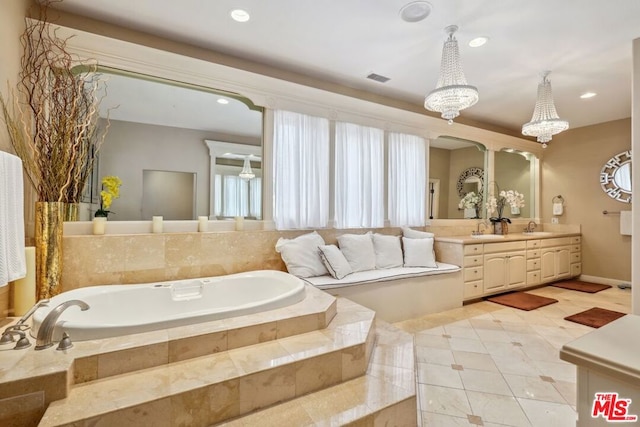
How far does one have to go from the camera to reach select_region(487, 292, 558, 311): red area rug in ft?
12.3

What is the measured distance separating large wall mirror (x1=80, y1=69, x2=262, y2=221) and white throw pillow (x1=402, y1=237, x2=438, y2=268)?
6.28 feet

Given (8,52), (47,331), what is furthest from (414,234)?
(8,52)

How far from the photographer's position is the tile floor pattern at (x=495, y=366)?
178 centimetres

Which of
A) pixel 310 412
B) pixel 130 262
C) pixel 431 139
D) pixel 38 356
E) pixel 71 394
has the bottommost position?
pixel 310 412

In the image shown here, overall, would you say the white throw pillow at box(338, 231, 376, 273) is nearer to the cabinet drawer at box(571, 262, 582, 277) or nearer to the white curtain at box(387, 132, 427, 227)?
the white curtain at box(387, 132, 427, 227)

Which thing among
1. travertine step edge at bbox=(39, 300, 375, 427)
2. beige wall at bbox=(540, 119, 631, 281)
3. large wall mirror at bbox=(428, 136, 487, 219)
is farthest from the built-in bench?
beige wall at bbox=(540, 119, 631, 281)

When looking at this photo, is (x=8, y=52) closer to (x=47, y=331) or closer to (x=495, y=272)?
(x=47, y=331)

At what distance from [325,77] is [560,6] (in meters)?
2.16

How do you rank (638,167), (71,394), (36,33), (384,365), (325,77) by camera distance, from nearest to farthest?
(71,394) → (384,365) → (36,33) → (638,167) → (325,77)

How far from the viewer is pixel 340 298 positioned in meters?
2.73

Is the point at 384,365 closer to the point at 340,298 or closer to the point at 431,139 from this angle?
the point at 340,298

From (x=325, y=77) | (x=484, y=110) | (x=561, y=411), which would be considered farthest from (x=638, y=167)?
(x=325, y=77)

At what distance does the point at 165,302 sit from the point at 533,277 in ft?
16.5

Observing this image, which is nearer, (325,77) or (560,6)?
(560,6)
